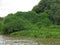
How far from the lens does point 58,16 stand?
6181cm

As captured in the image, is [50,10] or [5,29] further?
[50,10]

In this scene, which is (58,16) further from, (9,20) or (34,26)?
(9,20)

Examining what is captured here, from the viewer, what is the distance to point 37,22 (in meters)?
63.4

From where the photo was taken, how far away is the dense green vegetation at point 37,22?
54.5 m

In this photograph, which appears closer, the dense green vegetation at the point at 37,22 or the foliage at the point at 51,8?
the dense green vegetation at the point at 37,22

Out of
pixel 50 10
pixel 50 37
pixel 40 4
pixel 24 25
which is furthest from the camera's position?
pixel 40 4

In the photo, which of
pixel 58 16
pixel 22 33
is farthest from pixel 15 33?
pixel 58 16

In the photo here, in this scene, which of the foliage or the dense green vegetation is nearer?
the dense green vegetation

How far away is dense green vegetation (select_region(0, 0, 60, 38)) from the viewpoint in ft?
179

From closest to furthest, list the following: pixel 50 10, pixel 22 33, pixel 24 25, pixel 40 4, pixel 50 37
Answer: pixel 50 37 < pixel 22 33 < pixel 24 25 < pixel 50 10 < pixel 40 4

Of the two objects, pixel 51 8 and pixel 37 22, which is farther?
pixel 51 8

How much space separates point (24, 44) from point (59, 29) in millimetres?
19566

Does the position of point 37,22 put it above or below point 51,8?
below

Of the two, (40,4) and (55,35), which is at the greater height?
(40,4)
